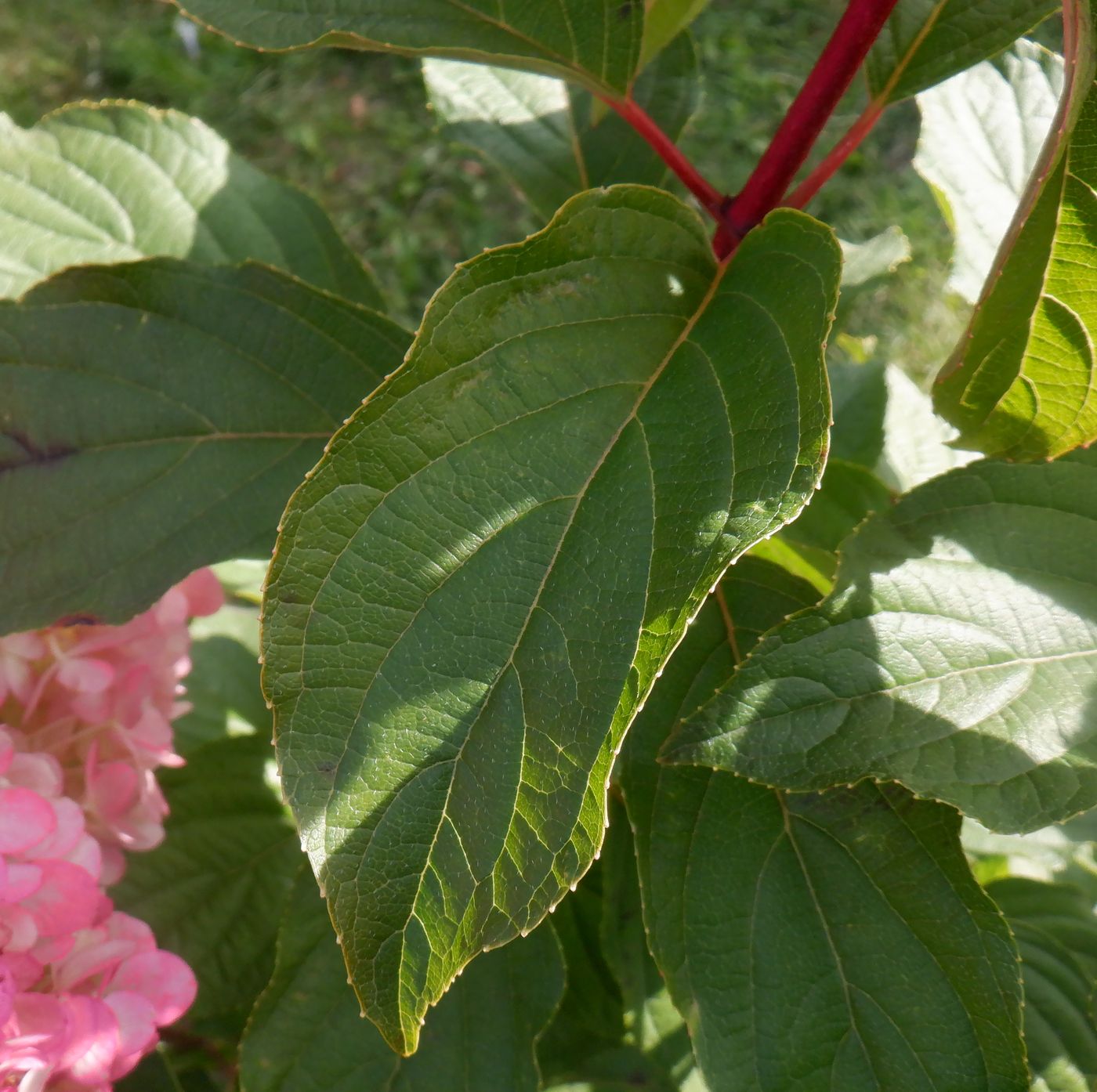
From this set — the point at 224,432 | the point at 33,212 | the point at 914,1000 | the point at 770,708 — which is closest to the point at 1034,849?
the point at 914,1000

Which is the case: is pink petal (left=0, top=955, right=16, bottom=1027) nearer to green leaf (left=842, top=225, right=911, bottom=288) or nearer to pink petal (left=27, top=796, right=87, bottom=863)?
pink petal (left=27, top=796, right=87, bottom=863)

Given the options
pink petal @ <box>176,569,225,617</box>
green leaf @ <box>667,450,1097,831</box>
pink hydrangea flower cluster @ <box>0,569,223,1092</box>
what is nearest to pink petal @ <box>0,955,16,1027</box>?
pink hydrangea flower cluster @ <box>0,569,223,1092</box>

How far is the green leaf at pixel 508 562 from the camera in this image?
0.58 metres

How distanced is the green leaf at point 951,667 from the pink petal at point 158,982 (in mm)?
417

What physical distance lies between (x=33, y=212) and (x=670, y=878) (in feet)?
2.57

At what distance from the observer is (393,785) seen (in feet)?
1.95

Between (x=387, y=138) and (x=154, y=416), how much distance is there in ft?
8.23

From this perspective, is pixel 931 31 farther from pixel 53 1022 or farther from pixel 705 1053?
pixel 53 1022

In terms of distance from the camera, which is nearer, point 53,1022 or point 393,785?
point 393,785

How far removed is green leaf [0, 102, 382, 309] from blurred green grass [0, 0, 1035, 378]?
1.85 m

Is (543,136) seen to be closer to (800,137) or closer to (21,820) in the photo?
(800,137)

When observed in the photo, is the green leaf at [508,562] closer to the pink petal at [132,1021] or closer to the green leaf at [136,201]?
the pink petal at [132,1021]

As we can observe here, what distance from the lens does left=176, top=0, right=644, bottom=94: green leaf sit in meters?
0.73

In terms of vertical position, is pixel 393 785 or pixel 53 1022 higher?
pixel 393 785
